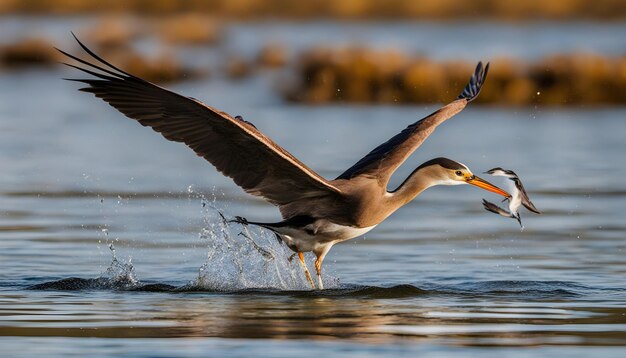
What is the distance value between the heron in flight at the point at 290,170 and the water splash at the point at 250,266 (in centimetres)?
29

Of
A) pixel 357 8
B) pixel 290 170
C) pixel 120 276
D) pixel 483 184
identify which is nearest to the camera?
pixel 290 170

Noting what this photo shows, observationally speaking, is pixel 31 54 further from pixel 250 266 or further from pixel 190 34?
pixel 250 266

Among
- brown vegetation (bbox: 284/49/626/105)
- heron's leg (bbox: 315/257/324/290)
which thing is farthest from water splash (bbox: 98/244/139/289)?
brown vegetation (bbox: 284/49/626/105)

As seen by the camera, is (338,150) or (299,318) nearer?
(299,318)

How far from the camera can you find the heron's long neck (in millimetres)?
10500

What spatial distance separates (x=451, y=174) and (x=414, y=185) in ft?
0.91

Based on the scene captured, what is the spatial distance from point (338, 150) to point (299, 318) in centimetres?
1087

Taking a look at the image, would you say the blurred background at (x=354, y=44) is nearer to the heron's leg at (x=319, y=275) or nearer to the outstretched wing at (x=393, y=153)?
the outstretched wing at (x=393, y=153)

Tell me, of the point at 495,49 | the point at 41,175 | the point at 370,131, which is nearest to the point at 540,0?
the point at 495,49

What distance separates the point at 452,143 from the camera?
21031 mm

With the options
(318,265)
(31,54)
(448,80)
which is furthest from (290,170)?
(31,54)

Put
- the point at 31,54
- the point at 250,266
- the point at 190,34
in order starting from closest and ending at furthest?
the point at 250,266
the point at 31,54
the point at 190,34

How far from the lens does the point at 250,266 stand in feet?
36.9

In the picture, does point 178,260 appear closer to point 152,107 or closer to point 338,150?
point 152,107
